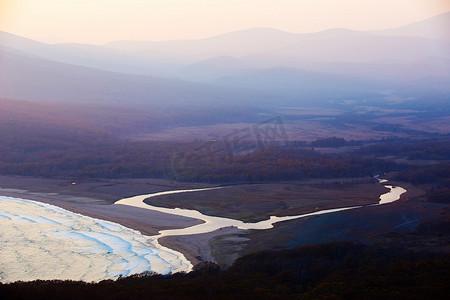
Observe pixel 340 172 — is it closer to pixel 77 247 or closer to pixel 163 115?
pixel 77 247

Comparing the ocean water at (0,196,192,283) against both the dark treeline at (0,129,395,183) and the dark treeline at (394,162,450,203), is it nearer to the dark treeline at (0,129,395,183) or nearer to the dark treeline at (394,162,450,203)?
the dark treeline at (0,129,395,183)

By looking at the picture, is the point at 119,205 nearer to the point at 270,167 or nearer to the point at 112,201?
the point at 112,201

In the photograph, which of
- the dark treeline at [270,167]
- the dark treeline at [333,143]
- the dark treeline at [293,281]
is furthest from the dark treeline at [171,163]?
the dark treeline at [293,281]

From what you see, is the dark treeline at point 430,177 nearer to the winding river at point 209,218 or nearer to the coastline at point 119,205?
the winding river at point 209,218

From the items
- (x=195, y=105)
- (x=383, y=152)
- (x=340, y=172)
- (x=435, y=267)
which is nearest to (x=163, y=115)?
(x=195, y=105)

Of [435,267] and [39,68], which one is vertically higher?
[39,68]

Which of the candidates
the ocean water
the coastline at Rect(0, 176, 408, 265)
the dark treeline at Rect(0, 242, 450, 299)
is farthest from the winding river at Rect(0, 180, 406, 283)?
the dark treeline at Rect(0, 242, 450, 299)
